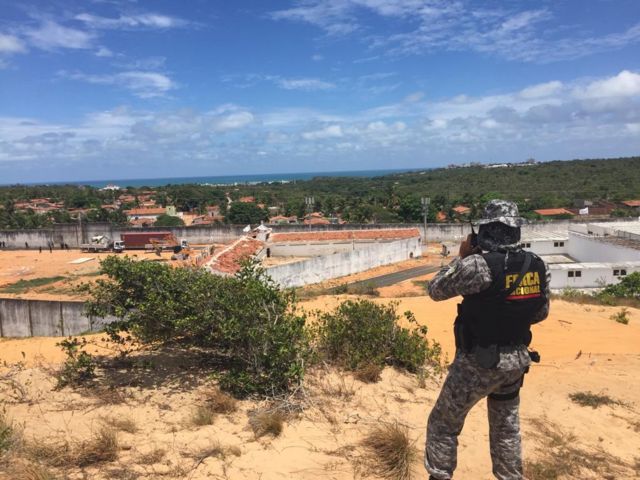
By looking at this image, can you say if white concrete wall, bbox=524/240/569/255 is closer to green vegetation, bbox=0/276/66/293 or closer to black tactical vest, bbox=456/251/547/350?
green vegetation, bbox=0/276/66/293

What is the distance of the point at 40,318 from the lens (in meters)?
12.3

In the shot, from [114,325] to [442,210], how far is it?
50.8 m

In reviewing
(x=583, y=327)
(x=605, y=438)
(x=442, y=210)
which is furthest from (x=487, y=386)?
(x=442, y=210)

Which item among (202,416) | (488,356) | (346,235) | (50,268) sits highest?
(488,356)

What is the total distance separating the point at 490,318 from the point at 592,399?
394 centimetres

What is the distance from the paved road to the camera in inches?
923

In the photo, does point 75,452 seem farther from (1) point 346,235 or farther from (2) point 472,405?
(1) point 346,235

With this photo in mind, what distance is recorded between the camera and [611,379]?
6723 millimetres

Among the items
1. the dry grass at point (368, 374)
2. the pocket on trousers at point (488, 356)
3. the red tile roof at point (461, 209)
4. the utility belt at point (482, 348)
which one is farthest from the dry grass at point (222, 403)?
the red tile roof at point (461, 209)

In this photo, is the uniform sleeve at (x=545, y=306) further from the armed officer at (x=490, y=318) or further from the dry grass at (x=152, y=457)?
the dry grass at (x=152, y=457)

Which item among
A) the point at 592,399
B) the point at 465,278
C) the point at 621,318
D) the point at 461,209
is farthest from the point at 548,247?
the point at 465,278

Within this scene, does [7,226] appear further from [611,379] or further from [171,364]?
[611,379]

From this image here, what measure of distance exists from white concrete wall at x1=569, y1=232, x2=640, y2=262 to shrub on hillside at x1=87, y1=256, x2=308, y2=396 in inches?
905

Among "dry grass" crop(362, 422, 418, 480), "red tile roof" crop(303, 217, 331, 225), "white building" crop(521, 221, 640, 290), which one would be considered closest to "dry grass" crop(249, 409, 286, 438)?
"dry grass" crop(362, 422, 418, 480)
